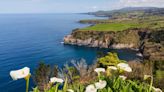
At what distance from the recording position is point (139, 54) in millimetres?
96062

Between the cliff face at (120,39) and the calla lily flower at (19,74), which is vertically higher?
the calla lily flower at (19,74)

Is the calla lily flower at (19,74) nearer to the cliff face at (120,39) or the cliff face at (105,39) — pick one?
the cliff face at (120,39)

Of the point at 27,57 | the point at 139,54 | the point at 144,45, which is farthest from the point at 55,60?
the point at 144,45

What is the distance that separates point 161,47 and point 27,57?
42530 mm

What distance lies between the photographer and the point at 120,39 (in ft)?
368

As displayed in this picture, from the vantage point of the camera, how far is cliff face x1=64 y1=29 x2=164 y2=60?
108m

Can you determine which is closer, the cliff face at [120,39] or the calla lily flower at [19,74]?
the calla lily flower at [19,74]

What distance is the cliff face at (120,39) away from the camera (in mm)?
108081

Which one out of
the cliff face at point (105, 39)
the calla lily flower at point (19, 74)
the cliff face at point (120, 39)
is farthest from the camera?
the cliff face at point (105, 39)

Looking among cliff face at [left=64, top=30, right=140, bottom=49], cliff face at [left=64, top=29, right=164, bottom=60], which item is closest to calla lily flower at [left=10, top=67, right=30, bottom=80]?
cliff face at [left=64, top=29, right=164, bottom=60]

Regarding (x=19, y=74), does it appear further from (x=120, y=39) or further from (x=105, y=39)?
(x=105, y=39)

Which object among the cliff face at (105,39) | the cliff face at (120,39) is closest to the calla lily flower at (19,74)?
the cliff face at (120,39)

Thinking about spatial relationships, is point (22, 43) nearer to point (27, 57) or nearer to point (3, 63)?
point (27, 57)

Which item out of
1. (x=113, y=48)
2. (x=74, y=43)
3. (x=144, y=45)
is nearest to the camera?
(x=144, y=45)
